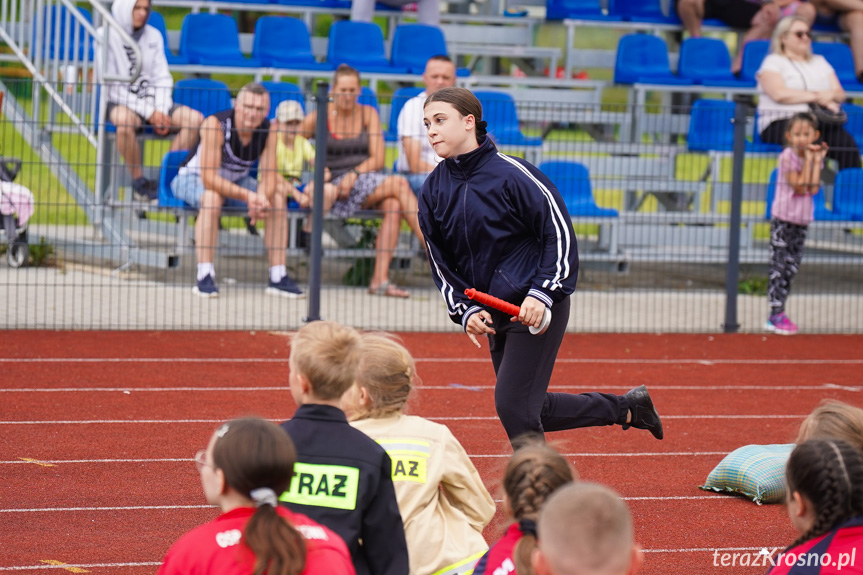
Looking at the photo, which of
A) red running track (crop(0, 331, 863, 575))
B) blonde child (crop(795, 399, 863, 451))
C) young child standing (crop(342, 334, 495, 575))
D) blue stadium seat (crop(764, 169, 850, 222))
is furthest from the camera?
blue stadium seat (crop(764, 169, 850, 222))

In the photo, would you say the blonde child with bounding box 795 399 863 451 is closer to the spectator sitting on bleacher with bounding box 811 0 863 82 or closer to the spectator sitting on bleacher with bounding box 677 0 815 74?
the spectator sitting on bleacher with bounding box 677 0 815 74

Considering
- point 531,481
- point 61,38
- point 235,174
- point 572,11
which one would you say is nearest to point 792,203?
point 235,174

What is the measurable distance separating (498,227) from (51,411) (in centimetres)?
306

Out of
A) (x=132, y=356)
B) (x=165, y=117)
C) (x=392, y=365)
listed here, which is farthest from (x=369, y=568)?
(x=165, y=117)

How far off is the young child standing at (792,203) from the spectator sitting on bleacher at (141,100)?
4.76 m

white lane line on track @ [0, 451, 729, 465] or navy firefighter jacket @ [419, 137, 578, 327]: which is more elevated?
navy firefighter jacket @ [419, 137, 578, 327]

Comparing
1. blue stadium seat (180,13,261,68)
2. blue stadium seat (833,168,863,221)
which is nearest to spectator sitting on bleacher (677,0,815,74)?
blue stadium seat (833,168,863,221)

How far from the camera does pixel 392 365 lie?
3.30 m

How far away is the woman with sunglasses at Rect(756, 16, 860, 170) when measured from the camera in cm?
1130

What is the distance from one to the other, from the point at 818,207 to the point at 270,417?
668cm

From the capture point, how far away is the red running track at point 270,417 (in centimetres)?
438

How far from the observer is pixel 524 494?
2633mm

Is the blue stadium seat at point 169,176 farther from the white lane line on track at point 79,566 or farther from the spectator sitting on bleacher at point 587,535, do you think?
the spectator sitting on bleacher at point 587,535

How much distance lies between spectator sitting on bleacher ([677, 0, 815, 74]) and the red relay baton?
1092 cm
